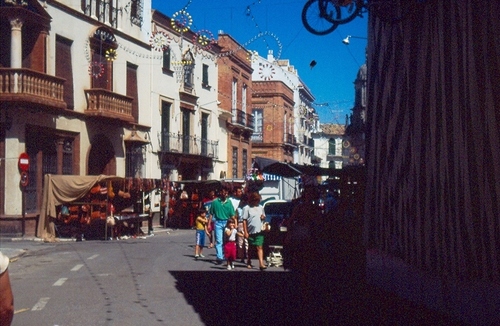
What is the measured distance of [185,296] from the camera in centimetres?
1133

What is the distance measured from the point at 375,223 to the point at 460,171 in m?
4.01

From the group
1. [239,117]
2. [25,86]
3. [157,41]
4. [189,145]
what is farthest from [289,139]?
[25,86]

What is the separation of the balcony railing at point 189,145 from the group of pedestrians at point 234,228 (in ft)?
60.2

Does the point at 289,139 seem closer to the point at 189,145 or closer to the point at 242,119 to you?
the point at 242,119

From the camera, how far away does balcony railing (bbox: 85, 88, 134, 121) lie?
2859cm

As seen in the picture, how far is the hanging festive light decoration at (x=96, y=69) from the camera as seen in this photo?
28.9m

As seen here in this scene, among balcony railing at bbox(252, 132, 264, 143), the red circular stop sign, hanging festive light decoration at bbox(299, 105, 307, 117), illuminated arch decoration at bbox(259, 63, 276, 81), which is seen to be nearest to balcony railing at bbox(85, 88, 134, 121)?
the red circular stop sign

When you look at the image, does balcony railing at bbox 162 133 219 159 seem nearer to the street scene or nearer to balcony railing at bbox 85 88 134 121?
the street scene

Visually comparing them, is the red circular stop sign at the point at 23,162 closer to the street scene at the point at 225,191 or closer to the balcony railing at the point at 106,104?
the street scene at the point at 225,191

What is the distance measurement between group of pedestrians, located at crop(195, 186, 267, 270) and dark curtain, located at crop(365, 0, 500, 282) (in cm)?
370

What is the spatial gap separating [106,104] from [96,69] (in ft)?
4.84

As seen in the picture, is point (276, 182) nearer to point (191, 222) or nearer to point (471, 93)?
point (191, 222)

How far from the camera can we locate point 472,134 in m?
7.75

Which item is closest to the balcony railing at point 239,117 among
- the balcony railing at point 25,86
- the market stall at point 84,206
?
the market stall at point 84,206
